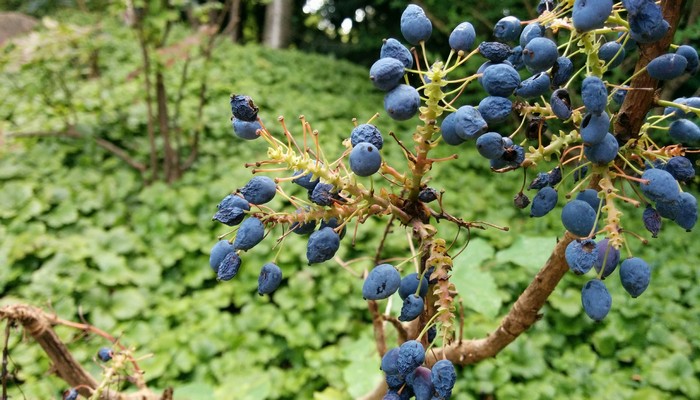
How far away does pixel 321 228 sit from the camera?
581 mm

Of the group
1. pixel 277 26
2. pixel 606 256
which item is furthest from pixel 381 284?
pixel 277 26

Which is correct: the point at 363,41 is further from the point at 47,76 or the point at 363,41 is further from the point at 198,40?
the point at 47,76

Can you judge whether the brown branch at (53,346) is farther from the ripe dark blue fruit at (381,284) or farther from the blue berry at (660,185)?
the blue berry at (660,185)

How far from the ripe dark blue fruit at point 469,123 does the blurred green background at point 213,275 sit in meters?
0.65

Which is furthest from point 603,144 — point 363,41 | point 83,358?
point 363,41

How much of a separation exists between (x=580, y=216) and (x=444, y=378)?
230mm

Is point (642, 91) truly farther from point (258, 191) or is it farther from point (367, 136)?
point (258, 191)

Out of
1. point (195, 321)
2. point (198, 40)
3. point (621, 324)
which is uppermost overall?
point (198, 40)

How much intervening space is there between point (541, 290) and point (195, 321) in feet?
6.05

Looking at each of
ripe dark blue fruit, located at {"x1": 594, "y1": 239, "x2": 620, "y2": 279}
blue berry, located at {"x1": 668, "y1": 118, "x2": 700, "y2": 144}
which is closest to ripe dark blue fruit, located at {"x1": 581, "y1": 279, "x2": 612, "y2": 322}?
ripe dark blue fruit, located at {"x1": 594, "y1": 239, "x2": 620, "y2": 279}

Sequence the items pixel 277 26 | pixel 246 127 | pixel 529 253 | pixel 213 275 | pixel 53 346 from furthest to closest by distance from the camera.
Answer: pixel 277 26 → pixel 213 275 → pixel 529 253 → pixel 53 346 → pixel 246 127

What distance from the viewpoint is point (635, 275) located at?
0.57 metres

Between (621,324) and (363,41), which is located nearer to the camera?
(621,324)

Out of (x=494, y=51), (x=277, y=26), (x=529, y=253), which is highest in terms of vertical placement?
(x=494, y=51)
